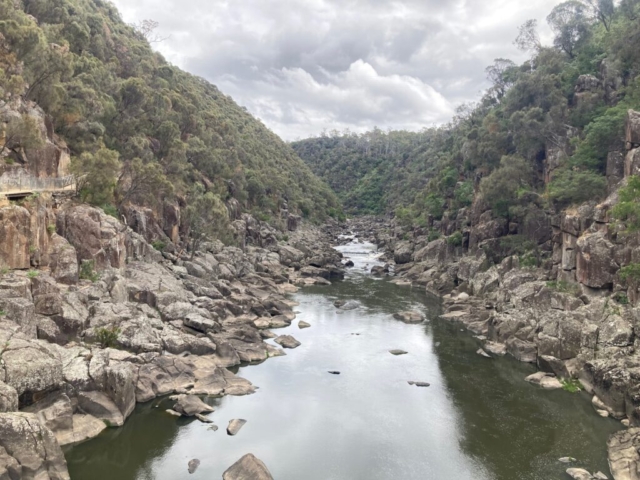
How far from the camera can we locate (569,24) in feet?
202

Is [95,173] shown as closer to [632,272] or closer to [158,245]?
[158,245]

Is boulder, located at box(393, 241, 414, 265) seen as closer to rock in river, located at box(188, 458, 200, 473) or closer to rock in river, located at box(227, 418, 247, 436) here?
rock in river, located at box(227, 418, 247, 436)

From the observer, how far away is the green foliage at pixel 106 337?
26531mm

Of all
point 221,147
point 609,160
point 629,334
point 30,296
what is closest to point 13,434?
point 30,296

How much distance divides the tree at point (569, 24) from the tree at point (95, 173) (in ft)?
186

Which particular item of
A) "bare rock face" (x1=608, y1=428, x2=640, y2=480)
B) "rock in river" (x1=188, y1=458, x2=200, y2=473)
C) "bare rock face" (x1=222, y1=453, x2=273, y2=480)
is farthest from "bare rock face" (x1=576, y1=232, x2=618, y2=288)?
"rock in river" (x1=188, y1=458, x2=200, y2=473)

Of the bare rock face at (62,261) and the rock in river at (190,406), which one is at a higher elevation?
the bare rock face at (62,261)

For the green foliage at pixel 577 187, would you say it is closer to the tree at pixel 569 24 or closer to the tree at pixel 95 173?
the tree at pixel 569 24

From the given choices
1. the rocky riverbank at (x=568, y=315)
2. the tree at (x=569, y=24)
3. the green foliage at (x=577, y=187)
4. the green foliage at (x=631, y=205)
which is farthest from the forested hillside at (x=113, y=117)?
the tree at (x=569, y=24)

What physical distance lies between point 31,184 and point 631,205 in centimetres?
3769

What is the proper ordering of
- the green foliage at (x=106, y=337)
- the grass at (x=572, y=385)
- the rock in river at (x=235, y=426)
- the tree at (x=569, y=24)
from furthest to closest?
the tree at (x=569, y=24) < the grass at (x=572, y=385) < the green foliage at (x=106, y=337) < the rock in river at (x=235, y=426)

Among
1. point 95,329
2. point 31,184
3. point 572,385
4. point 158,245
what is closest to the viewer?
point 95,329

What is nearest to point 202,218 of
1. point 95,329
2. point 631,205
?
point 95,329

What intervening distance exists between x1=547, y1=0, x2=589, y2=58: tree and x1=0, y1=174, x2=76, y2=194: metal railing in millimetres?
60024
